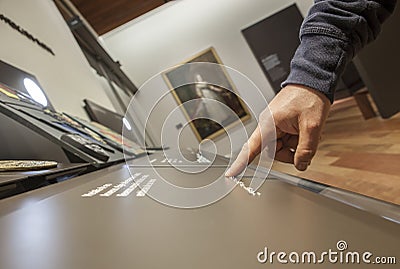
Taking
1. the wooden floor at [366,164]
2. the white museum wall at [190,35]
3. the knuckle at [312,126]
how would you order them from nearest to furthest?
the knuckle at [312,126], the wooden floor at [366,164], the white museum wall at [190,35]

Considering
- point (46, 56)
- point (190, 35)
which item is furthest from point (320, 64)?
point (190, 35)

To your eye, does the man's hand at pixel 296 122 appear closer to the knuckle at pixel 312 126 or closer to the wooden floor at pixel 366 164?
the knuckle at pixel 312 126

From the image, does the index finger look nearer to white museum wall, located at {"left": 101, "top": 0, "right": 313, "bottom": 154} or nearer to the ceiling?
the ceiling

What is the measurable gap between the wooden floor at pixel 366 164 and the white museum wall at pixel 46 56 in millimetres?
832

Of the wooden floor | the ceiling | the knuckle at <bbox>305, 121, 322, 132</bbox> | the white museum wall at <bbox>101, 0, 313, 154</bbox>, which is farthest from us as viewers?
the white museum wall at <bbox>101, 0, 313, 154</bbox>

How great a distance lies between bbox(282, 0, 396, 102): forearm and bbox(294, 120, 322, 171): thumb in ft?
0.15

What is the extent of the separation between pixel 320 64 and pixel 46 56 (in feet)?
4.40

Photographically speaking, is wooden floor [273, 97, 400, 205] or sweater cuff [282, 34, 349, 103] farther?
wooden floor [273, 97, 400, 205]

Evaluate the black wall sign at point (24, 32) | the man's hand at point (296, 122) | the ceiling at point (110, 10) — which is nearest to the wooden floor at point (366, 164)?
the man's hand at point (296, 122)

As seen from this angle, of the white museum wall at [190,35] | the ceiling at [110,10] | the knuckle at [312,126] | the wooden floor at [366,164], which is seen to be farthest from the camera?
the white museum wall at [190,35]

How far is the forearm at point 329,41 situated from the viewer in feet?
1.57

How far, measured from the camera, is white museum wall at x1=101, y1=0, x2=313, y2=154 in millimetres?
6121

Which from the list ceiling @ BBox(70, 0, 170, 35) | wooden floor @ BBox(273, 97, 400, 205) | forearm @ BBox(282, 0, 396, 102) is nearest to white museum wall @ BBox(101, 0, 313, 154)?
ceiling @ BBox(70, 0, 170, 35)

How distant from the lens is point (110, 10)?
5.00 m
